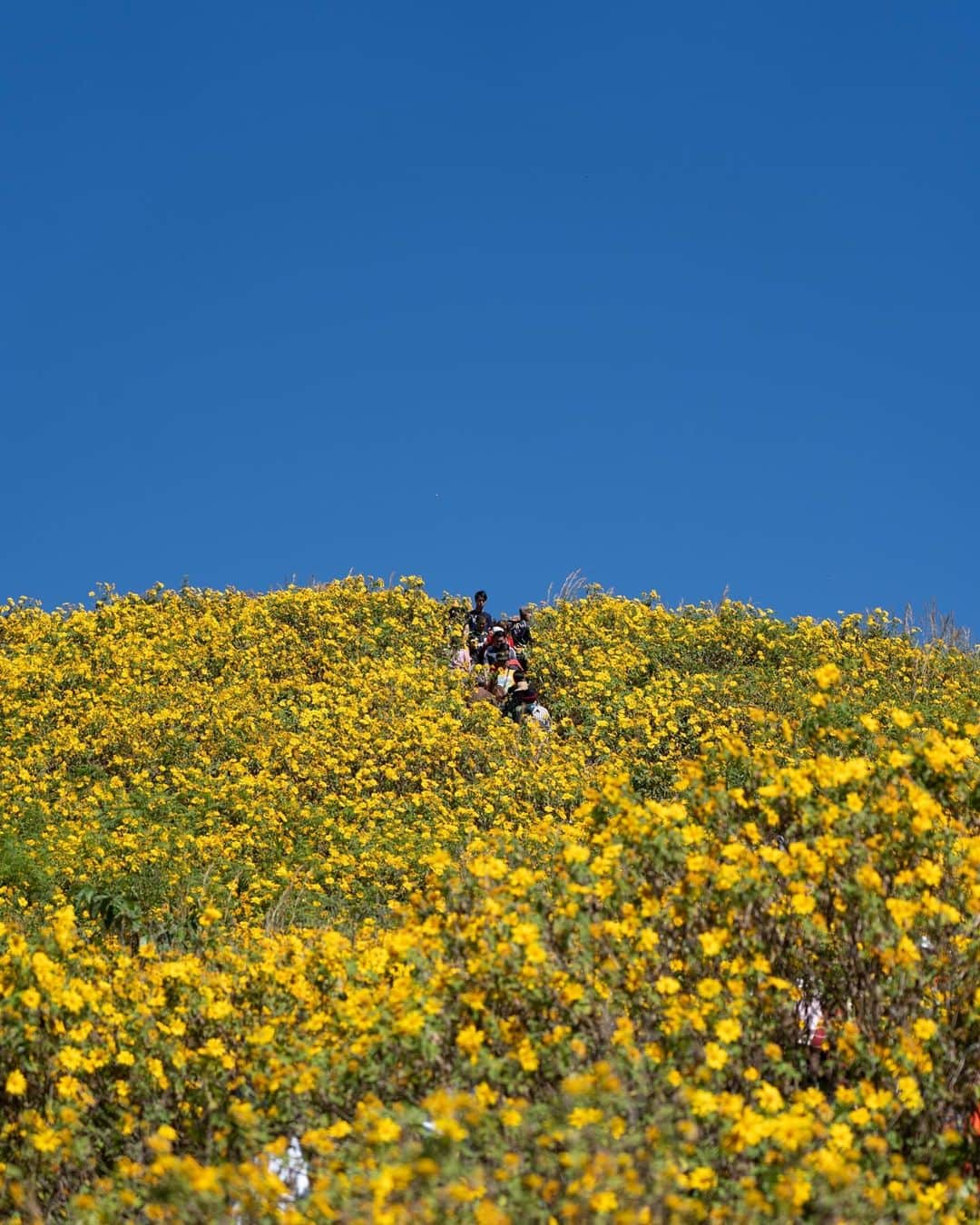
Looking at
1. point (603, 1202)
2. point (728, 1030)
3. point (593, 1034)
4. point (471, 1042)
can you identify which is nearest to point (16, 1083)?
point (471, 1042)

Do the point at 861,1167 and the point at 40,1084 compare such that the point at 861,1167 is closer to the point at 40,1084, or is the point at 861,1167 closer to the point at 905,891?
the point at 905,891

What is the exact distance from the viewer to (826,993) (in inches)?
233

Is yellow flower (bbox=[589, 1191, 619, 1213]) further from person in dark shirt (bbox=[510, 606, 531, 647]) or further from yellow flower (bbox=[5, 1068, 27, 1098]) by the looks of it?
person in dark shirt (bbox=[510, 606, 531, 647])

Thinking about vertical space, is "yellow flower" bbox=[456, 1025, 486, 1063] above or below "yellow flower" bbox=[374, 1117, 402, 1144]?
above

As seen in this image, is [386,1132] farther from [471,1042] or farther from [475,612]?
[475,612]

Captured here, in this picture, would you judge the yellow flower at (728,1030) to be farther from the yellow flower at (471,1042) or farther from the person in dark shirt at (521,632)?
the person in dark shirt at (521,632)

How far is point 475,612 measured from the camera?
2116 cm

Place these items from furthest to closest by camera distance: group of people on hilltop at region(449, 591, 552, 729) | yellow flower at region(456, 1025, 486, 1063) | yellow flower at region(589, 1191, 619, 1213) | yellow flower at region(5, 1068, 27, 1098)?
group of people on hilltop at region(449, 591, 552, 729)
yellow flower at region(5, 1068, 27, 1098)
yellow flower at region(456, 1025, 486, 1063)
yellow flower at region(589, 1191, 619, 1213)

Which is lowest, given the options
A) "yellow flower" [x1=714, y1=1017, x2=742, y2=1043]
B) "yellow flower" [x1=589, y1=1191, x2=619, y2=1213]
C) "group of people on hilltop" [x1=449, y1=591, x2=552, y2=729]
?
"yellow flower" [x1=589, y1=1191, x2=619, y2=1213]

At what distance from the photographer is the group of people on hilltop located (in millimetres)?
17997

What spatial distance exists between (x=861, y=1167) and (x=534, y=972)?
1306 millimetres

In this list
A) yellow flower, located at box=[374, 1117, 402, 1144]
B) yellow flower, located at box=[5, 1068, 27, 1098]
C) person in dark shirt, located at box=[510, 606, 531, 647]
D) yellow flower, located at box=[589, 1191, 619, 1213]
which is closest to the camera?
yellow flower, located at box=[589, 1191, 619, 1213]

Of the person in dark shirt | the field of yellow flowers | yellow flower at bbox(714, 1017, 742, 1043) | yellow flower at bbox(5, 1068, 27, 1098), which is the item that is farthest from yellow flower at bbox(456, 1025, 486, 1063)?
the person in dark shirt

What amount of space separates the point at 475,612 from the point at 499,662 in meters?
2.07
